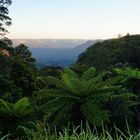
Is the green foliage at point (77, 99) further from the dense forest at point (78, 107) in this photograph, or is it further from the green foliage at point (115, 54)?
the green foliage at point (115, 54)

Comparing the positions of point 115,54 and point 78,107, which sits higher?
point 78,107

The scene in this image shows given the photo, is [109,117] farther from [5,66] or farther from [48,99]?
[5,66]

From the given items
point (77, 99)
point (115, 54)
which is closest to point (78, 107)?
point (77, 99)

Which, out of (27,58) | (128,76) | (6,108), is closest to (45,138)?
(6,108)

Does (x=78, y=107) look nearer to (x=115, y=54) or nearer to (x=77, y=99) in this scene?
(x=77, y=99)

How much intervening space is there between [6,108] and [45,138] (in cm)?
853

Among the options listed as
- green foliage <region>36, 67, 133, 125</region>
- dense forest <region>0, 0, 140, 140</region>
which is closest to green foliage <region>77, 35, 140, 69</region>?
dense forest <region>0, 0, 140, 140</region>

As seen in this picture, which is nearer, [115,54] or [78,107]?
[78,107]

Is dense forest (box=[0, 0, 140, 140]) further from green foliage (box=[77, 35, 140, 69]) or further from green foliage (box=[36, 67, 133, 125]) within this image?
green foliage (box=[77, 35, 140, 69])

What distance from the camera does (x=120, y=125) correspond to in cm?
1359

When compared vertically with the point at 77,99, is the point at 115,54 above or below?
below

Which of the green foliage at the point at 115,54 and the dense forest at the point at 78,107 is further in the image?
the green foliage at the point at 115,54

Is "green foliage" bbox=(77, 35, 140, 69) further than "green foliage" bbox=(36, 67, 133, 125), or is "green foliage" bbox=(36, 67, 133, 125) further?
"green foliage" bbox=(77, 35, 140, 69)

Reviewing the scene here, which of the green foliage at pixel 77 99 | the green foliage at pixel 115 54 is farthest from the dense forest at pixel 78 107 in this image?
the green foliage at pixel 115 54
